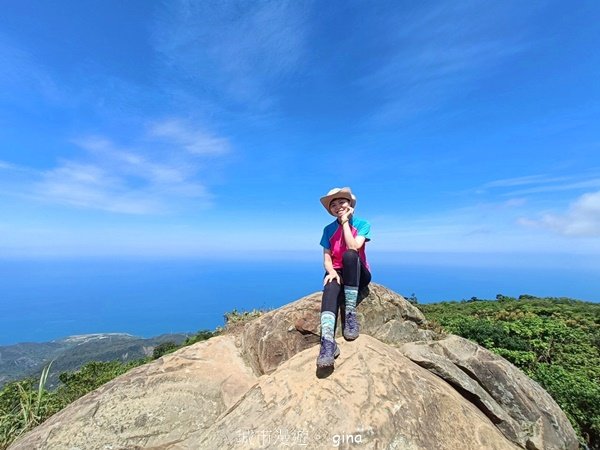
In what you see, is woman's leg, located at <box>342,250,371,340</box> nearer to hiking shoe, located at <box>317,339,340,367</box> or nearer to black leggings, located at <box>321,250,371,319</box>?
black leggings, located at <box>321,250,371,319</box>

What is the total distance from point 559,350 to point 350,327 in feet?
66.9

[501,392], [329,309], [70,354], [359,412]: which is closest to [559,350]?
[501,392]

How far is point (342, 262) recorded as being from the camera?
6000mm

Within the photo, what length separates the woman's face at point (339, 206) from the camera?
607cm

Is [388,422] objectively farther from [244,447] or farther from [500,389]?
[500,389]

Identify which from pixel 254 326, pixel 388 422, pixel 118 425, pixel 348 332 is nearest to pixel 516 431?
pixel 388 422

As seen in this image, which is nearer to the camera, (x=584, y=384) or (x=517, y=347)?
(x=584, y=384)

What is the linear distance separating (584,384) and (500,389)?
9.06m

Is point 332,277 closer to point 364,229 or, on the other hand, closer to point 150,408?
point 364,229

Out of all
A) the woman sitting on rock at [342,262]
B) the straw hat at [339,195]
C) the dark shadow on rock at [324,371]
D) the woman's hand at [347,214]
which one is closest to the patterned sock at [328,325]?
the woman sitting on rock at [342,262]

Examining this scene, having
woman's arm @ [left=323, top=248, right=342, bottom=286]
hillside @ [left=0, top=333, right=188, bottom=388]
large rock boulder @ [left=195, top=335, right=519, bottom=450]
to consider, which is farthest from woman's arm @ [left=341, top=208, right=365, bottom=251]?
hillside @ [left=0, top=333, right=188, bottom=388]

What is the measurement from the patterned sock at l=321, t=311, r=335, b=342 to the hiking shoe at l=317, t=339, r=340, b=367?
0.28ft

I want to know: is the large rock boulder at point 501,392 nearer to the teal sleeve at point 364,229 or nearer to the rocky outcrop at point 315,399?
the rocky outcrop at point 315,399

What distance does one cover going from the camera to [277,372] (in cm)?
586
